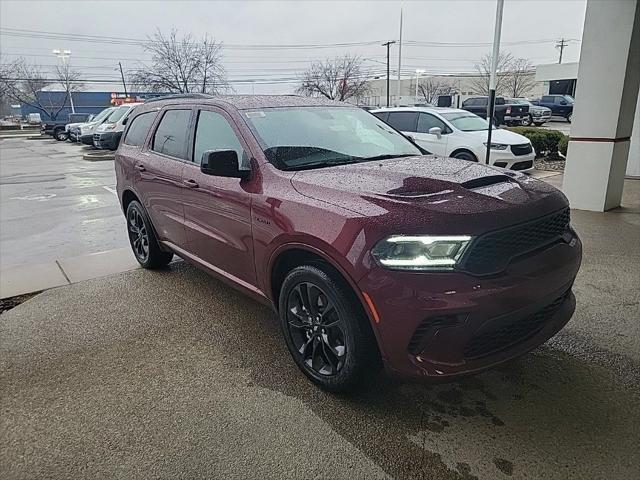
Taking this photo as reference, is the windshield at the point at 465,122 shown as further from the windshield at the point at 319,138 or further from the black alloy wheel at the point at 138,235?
the black alloy wheel at the point at 138,235

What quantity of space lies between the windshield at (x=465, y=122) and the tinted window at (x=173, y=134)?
23.4ft

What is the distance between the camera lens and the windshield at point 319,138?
119 inches

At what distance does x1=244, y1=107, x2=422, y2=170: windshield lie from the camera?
3.01 metres

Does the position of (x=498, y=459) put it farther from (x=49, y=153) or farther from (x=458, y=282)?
(x=49, y=153)

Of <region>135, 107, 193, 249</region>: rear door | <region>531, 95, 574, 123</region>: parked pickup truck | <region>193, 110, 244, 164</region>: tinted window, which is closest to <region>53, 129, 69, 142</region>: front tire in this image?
<region>135, 107, 193, 249</region>: rear door

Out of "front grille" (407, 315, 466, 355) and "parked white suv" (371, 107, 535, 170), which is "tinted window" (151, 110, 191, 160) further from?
"parked white suv" (371, 107, 535, 170)

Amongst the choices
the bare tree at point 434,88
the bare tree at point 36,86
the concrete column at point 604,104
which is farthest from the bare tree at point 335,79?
the concrete column at point 604,104

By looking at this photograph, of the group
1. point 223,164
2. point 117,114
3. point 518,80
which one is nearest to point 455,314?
point 223,164

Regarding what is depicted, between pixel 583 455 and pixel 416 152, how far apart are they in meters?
2.33

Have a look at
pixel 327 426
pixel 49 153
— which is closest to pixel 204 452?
pixel 327 426

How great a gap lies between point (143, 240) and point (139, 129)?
115 cm

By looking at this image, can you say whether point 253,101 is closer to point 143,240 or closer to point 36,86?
point 143,240

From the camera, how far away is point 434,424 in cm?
241

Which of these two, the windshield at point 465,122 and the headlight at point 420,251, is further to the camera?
the windshield at point 465,122
